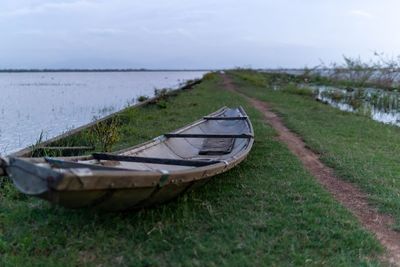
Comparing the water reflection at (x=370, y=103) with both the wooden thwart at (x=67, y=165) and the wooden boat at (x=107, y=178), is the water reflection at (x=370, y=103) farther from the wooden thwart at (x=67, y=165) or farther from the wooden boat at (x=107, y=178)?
the wooden thwart at (x=67, y=165)

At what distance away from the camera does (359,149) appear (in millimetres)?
8242

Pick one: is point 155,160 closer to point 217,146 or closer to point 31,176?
point 31,176

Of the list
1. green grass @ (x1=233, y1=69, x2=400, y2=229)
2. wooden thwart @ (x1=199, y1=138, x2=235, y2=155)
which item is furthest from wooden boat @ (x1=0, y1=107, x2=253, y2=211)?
green grass @ (x1=233, y1=69, x2=400, y2=229)

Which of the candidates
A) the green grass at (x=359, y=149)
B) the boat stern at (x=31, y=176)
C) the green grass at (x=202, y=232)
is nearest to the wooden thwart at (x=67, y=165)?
the green grass at (x=202, y=232)

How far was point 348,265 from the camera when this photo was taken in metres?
3.52

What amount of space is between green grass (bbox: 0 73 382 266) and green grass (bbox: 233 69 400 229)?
85cm

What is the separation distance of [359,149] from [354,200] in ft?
10.6

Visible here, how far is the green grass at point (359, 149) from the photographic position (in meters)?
5.56

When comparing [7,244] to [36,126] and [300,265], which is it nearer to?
[300,265]

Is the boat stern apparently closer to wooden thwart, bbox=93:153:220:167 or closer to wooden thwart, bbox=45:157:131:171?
wooden thwart, bbox=45:157:131:171

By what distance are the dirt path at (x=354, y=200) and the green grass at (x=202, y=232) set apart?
0.56 feet

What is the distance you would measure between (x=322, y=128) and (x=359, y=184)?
16.5 feet

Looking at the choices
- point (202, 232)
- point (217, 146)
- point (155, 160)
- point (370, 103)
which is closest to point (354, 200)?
point (202, 232)

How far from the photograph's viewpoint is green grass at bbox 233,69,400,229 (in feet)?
18.2
